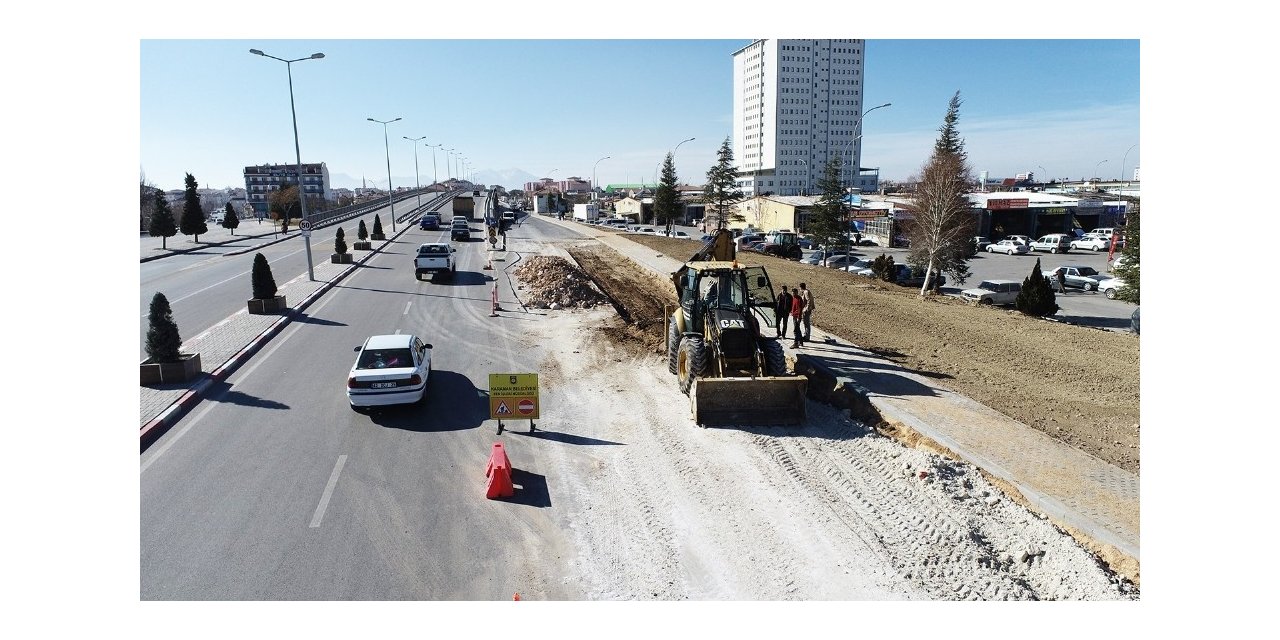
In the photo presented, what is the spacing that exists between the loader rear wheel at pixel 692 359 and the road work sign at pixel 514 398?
3.00 meters

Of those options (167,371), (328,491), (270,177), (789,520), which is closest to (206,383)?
(167,371)

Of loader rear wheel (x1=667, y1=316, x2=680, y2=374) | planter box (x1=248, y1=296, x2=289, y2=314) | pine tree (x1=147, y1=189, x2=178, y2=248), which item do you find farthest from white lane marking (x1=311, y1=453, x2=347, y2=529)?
pine tree (x1=147, y1=189, x2=178, y2=248)

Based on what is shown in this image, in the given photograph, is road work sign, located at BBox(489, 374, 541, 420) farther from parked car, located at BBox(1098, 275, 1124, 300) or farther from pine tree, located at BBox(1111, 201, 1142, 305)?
parked car, located at BBox(1098, 275, 1124, 300)

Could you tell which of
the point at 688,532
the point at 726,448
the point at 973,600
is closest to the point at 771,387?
the point at 726,448

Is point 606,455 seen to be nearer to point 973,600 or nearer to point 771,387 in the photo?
point 771,387

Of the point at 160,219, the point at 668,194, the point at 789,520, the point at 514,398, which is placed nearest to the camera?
the point at 789,520

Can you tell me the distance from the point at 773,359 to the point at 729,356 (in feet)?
2.71

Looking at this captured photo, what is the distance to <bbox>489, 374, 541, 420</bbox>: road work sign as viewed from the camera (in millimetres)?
11344

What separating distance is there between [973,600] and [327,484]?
27.9 ft

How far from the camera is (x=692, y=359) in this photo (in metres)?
12.5

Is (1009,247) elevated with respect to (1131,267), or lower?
elevated

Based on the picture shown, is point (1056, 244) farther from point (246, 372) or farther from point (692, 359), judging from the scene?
point (246, 372)

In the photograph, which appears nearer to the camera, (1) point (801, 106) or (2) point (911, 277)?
(2) point (911, 277)

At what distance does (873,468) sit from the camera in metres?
10.0
